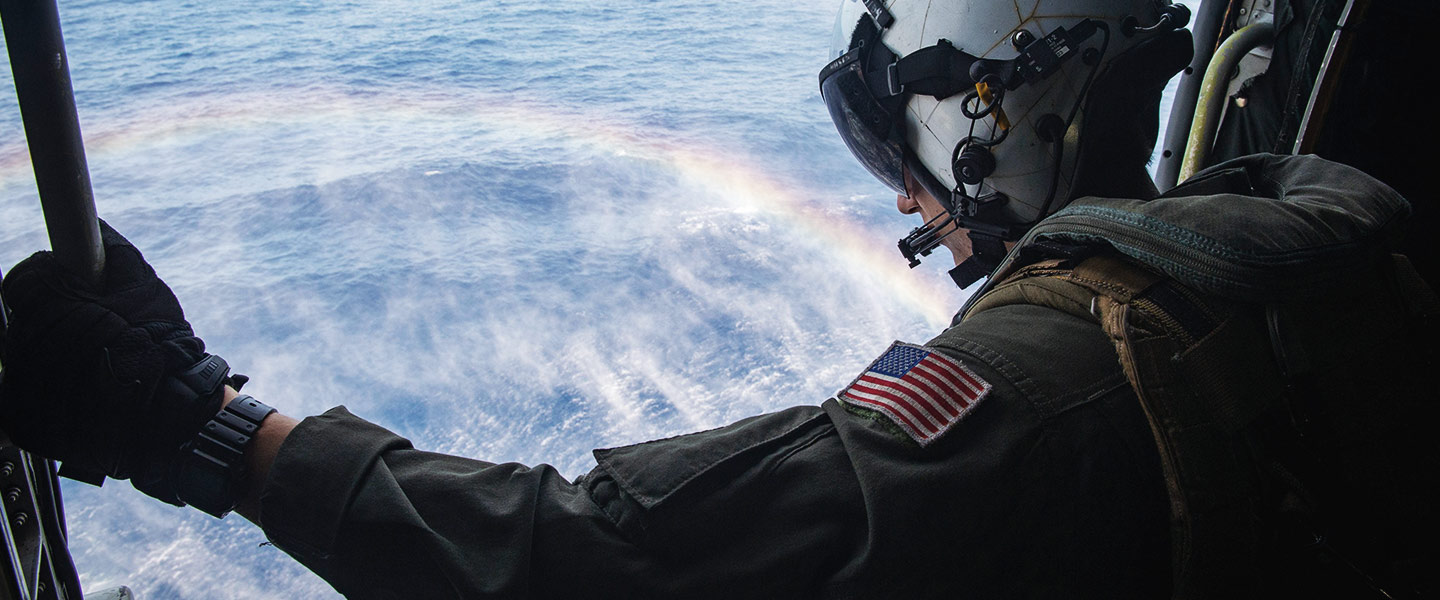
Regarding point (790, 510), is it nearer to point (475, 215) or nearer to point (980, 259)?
point (980, 259)

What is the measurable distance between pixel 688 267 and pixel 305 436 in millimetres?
2472

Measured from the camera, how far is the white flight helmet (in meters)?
1.42

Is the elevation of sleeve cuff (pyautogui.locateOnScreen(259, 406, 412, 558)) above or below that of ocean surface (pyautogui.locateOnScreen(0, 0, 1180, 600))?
above

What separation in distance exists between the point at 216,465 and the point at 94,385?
0.57 feet

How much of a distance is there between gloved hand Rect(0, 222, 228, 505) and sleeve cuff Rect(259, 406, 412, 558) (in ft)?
0.53

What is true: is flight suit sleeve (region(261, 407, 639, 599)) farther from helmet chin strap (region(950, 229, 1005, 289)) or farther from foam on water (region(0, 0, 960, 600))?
foam on water (region(0, 0, 960, 600))

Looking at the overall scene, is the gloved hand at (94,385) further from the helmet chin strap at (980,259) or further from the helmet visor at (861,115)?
the helmet chin strap at (980,259)

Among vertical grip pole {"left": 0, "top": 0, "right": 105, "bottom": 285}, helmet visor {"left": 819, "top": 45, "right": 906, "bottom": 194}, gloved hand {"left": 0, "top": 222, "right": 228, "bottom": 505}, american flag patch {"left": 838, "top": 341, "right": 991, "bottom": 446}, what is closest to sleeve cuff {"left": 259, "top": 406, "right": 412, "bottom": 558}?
gloved hand {"left": 0, "top": 222, "right": 228, "bottom": 505}

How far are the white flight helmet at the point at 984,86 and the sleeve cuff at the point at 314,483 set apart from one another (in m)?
1.06

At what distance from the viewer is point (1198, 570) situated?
3.01 ft

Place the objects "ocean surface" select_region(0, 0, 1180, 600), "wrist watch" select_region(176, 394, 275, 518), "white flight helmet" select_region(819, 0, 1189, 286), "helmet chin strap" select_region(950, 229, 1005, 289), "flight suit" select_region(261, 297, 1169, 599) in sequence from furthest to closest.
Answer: "ocean surface" select_region(0, 0, 1180, 600) < "helmet chin strap" select_region(950, 229, 1005, 289) < "white flight helmet" select_region(819, 0, 1189, 286) < "wrist watch" select_region(176, 394, 275, 518) < "flight suit" select_region(261, 297, 1169, 599)

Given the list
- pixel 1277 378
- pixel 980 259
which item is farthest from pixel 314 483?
pixel 980 259

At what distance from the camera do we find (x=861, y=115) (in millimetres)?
1649

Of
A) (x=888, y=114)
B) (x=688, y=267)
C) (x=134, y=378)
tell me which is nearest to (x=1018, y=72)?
(x=888, y=114)
